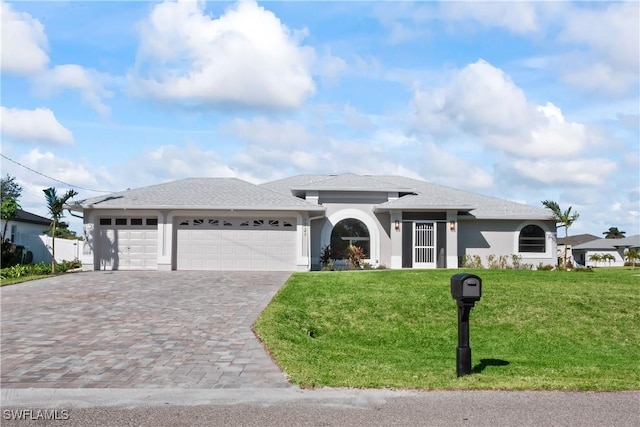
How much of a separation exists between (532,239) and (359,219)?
8.58 meters

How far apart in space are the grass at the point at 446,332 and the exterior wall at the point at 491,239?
7.21 metres

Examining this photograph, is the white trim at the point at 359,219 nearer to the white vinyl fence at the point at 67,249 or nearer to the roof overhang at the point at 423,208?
the roof overhang at the point at 423,208

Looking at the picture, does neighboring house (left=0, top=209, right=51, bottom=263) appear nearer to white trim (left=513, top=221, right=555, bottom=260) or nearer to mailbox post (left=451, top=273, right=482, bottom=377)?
white trim (left=513, top=221, right=555, bottom=260)

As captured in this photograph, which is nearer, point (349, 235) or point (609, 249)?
point (349, 235)

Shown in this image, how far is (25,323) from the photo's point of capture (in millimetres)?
11688

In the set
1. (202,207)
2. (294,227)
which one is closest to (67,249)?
(202,207)

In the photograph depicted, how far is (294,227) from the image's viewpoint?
24.3 meters

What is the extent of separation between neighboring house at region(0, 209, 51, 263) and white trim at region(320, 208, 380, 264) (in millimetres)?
19312

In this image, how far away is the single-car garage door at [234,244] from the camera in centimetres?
2383

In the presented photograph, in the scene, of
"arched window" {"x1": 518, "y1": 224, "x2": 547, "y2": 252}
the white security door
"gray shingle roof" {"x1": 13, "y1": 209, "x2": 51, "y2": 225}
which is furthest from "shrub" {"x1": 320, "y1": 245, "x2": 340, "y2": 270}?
"gray shingle roof" {"x1": 13, "y1": 209, "x2": 51, "y2": 225}

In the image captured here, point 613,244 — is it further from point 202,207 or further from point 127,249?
point 127,249

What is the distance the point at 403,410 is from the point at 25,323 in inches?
347

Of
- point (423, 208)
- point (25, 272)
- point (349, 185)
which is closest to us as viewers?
point (25, 272)

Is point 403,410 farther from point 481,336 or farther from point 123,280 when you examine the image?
point 123,280
